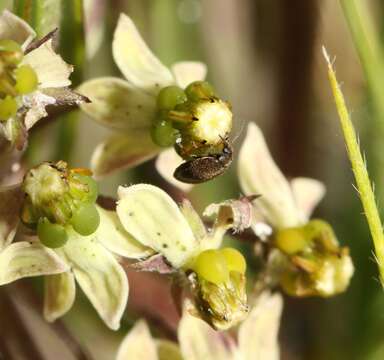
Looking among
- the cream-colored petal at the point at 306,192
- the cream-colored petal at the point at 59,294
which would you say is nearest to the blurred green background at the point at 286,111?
the cream-colored petal at the point at 306,192

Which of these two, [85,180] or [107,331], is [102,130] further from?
[85,180]

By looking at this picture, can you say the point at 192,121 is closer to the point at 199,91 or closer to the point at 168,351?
the point at 199,91

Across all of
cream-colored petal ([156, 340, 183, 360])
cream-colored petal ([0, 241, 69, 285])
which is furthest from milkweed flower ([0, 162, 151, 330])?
cream-colored petal ([156, 340, 183, 360])

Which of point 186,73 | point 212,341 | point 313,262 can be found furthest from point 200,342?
point 186,73

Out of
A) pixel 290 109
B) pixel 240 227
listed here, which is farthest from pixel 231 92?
pixel 240 227

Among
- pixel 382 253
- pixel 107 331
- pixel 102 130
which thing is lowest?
pixel 107 331

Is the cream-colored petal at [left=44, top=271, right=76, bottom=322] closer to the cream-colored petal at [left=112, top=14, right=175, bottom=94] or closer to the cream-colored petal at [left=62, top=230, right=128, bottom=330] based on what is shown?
the cream-colored petal at [left=62, top=230, right=128, bottom=330]
